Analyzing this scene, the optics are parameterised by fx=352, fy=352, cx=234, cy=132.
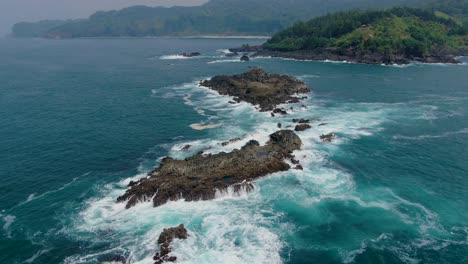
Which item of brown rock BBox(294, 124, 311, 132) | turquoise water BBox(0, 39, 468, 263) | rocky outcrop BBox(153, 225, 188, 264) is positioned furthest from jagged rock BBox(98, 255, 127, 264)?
brown rock BBox(294, 124, 311, 132)

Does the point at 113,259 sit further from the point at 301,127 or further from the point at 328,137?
the point at 301,127

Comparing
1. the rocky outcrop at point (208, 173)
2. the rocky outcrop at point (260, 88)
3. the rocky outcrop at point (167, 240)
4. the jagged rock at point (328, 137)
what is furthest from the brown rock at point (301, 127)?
the rocky outcrop at point (167, 240)

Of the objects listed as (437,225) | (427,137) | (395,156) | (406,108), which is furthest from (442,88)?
(437,225)

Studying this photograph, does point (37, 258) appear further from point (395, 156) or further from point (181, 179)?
point (395, 156)

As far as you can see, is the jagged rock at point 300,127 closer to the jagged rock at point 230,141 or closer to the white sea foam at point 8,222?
the jagged rock at point 230,141

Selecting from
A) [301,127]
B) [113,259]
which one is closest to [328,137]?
[301,127]
